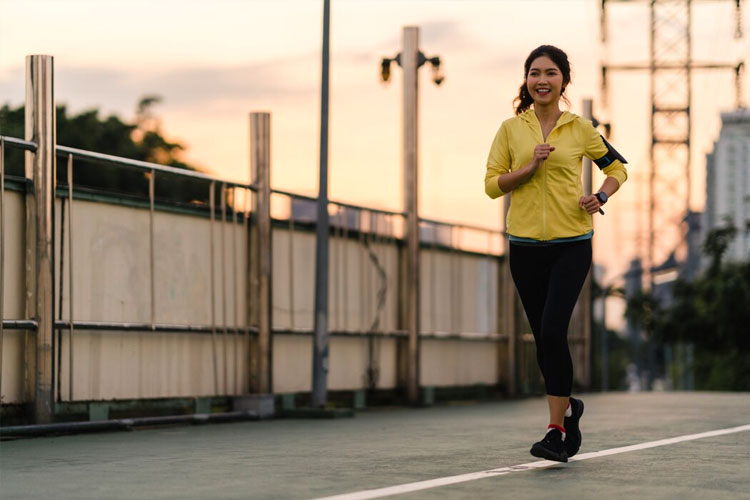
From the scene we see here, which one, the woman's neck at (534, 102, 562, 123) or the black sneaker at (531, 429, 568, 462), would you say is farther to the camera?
the woman's neck at (534, 102, 562, 123)

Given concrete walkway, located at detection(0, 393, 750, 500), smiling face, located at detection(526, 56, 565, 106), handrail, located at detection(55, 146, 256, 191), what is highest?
handrail, located at detection(55, 146, 256, 191)

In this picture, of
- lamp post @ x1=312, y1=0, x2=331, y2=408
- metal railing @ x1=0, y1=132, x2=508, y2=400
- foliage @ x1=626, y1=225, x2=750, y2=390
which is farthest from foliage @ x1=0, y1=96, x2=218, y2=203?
lamp post @ x1=312, y1=0, x2=331, y2=408

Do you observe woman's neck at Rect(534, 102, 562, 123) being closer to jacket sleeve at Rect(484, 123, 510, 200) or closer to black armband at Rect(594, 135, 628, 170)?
jacket sleeve at Rect(484, 123, 510, 200)

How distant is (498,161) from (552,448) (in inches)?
58.9

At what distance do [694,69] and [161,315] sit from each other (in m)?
61.5

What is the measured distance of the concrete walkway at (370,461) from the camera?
6.33 m

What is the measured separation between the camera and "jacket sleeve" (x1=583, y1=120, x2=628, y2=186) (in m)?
7.70

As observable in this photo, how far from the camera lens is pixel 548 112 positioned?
7688 mm

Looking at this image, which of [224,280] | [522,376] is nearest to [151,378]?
[224,280]

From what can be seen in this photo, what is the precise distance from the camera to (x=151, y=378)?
12922 millimetres

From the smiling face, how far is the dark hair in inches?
1.5

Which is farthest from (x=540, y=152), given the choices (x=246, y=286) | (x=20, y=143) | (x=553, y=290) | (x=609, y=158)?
(x=246, y=286)

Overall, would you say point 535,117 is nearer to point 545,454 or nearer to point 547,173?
point 547,173

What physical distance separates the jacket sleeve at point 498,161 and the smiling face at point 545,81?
253 millimetres
